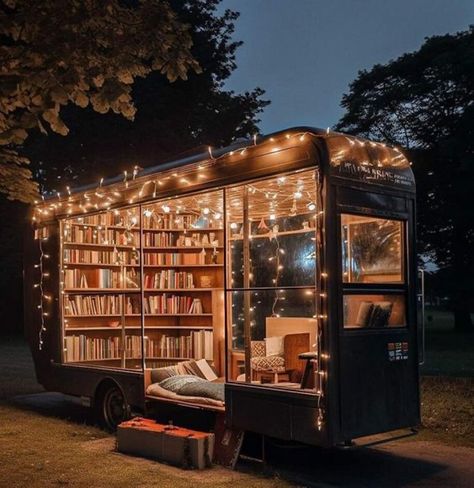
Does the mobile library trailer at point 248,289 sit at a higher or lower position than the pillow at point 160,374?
higher

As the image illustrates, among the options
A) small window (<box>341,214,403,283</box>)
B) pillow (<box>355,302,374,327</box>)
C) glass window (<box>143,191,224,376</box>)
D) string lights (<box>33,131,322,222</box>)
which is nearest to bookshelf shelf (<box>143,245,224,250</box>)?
glass window (<box>143,191,224,376</box>)

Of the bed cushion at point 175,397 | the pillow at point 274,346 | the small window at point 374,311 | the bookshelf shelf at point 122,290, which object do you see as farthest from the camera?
the bookshelf shelf at point 122,290

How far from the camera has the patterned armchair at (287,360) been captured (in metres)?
8.23

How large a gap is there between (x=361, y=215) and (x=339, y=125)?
2712 cm

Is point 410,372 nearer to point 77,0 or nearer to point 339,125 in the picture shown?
point 77,0

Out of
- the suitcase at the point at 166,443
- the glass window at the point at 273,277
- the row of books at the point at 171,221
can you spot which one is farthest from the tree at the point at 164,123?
the suitcase at the point at 166,443

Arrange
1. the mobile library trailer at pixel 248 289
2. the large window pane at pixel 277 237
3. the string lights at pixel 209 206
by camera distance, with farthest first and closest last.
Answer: the large window pane at pixel 277 237 < the mobile library trailer at pixel 248 289 < the string lights at pixel 209 206

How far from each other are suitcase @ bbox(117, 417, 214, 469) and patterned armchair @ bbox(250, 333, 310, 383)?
3.23 ft

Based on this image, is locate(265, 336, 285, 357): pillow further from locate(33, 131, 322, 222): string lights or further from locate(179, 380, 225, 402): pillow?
locate(33, 131, 322, 222): string lights

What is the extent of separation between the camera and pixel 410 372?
7.24 metres

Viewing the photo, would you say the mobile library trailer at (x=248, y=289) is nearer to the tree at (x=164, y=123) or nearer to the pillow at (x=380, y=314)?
the pillow at (x=380, y=314)

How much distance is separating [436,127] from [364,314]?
25.5 m

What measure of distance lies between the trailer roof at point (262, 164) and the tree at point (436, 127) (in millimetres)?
21374

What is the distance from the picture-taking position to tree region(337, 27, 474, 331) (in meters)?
29.3
